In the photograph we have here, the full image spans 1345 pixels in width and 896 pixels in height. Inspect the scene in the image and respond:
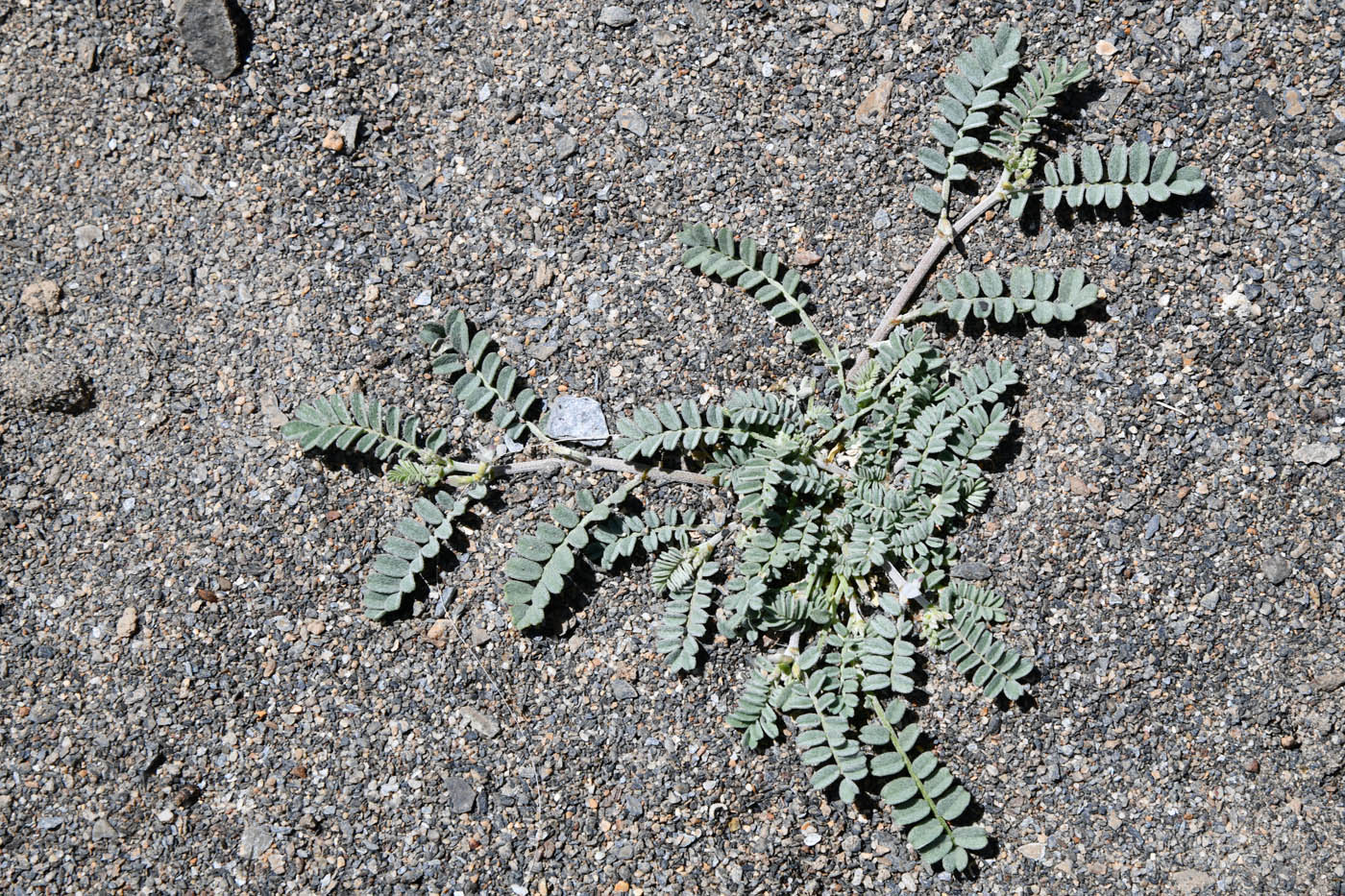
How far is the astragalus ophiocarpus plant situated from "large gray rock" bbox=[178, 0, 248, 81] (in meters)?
0.77

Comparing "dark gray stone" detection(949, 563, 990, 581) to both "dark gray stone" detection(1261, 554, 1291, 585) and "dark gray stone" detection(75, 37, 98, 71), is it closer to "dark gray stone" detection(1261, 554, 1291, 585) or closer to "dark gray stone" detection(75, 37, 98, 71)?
"dark gray stone" detection(1261, 554, 1291, 585)

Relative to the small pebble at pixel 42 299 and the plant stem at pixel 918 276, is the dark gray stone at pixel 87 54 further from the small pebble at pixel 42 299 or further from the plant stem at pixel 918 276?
the plant stem at pixel 918 276

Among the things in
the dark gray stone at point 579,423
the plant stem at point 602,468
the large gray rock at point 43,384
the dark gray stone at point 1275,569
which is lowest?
the dark gray stone at point 1275,569

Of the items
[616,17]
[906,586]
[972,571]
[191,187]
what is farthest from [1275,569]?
[191,187]

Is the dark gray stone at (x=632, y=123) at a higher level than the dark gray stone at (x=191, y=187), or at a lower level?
higher

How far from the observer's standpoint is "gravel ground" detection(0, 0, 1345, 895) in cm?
196

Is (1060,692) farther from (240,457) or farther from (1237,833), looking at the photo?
(240,457)

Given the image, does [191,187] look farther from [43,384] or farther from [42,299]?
[43,384]

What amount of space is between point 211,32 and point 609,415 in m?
1.20

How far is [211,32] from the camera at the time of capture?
2197 millimetres

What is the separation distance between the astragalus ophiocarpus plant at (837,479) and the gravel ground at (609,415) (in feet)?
0.24

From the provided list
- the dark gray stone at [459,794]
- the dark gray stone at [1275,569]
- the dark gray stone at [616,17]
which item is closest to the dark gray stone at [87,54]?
the dark gray stone at [616,17]

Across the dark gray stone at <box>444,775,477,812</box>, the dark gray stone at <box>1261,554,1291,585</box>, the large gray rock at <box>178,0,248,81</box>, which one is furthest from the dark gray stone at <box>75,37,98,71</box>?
the dark gray stone at <box>1261,554,1291,585</box>

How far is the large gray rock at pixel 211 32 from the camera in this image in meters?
2.19
